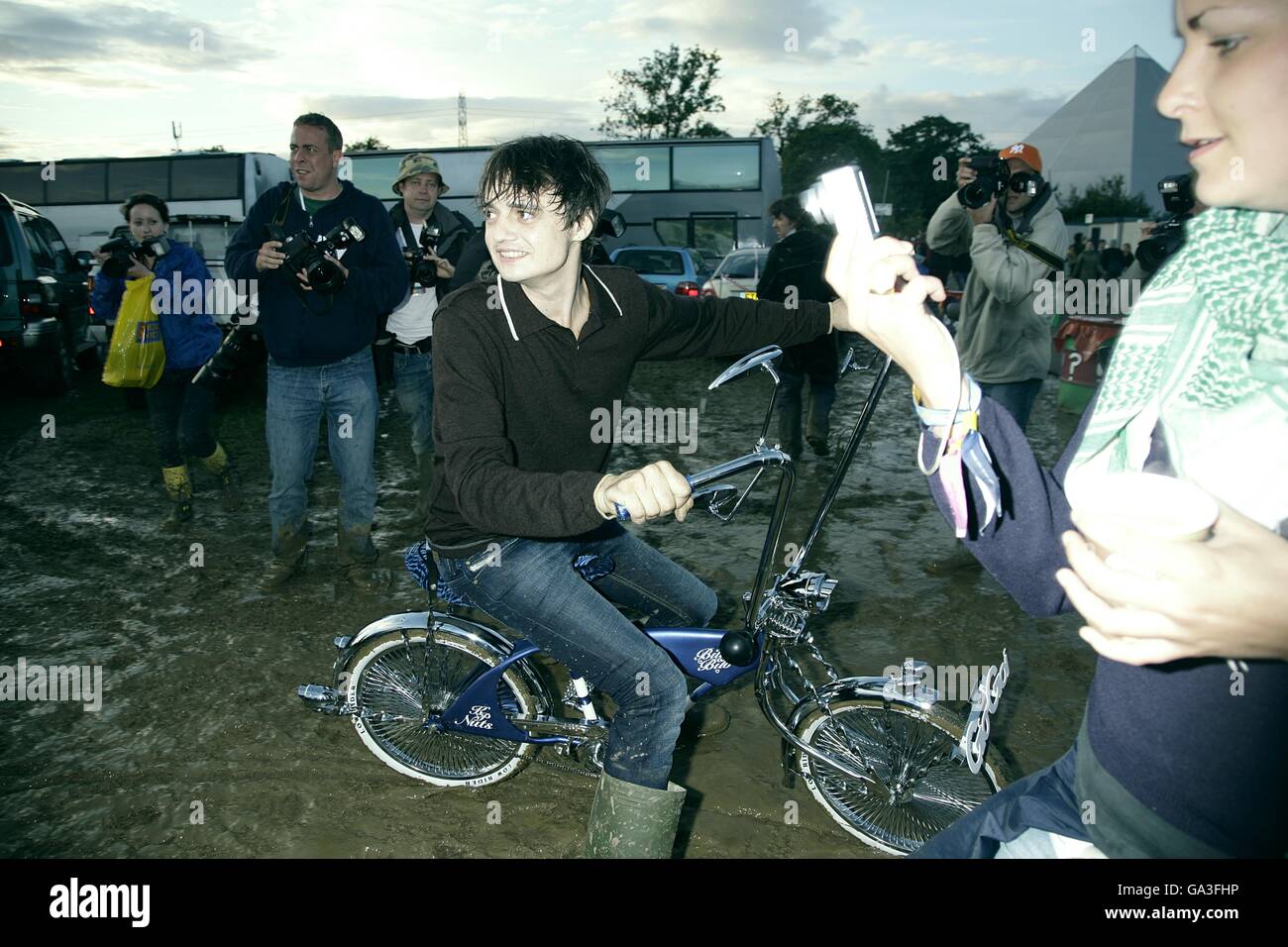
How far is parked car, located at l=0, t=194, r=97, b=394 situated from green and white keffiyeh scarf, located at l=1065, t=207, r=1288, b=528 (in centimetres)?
1079

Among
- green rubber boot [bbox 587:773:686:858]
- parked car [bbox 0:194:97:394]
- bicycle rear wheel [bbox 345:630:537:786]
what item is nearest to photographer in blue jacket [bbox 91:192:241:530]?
bicycle rear wheel [bbox 345:630:537:786]

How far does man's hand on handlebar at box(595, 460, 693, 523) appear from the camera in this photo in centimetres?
A: 168

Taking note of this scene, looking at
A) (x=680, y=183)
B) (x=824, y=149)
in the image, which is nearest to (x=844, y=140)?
(x=824, y=149)

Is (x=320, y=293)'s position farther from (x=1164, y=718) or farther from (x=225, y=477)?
(x=1164, y=718)

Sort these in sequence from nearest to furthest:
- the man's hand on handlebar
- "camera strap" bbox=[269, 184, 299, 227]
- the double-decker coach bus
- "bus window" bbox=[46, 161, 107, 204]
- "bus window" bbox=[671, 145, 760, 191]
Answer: the man's hand on handlebar < "camera strap" bbox=[269, 184, 299, 227] < "bus window" bbox=[46, 161, 107, 204] < the double-decker coach bus < "bus window" bbox=[671, 145, 760, 191]

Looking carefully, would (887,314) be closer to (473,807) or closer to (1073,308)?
(473,807)

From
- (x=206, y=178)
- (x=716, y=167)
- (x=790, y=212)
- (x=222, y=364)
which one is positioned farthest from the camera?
(x=716, y=167)

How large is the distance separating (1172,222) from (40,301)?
422 inches

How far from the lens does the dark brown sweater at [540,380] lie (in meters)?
1.92

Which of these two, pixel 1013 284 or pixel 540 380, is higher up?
pixel 1013 284

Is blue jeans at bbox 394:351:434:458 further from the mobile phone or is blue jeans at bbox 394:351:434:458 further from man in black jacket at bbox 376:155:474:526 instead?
the mobile phone

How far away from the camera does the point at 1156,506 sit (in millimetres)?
745

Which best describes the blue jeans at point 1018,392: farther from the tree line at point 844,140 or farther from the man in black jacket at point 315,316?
the tree line at point 844,140
